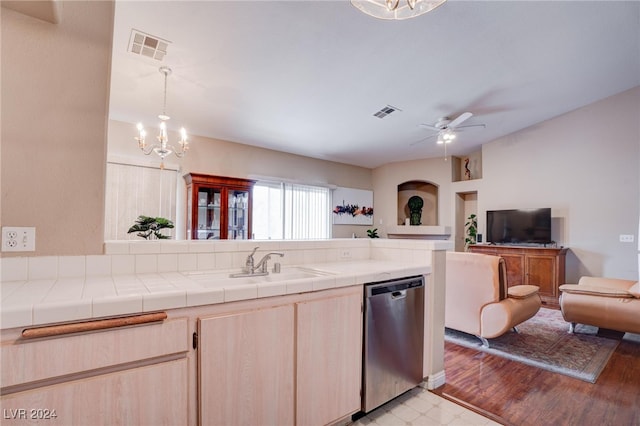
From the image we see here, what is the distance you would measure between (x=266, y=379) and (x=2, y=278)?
126 centimetres

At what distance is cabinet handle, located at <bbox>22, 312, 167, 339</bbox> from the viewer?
0.91 m

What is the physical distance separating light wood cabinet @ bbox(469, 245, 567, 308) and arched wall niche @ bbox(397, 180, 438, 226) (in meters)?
2.15

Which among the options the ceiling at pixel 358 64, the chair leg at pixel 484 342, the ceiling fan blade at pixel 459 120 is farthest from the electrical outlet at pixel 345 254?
the ceiling fan blade at pixel 459 120

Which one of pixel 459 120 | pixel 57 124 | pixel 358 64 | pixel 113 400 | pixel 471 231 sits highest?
pixel 358 64

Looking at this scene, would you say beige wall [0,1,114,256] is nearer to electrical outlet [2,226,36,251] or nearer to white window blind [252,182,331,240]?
electrical outlet [2,226,36,251]

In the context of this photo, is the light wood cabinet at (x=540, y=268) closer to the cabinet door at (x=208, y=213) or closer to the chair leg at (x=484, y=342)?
the chair leg at (x=484, y=342)

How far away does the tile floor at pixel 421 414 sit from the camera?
5.96 feet

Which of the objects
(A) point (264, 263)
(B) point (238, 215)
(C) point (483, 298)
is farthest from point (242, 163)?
(C) point (483, 298)

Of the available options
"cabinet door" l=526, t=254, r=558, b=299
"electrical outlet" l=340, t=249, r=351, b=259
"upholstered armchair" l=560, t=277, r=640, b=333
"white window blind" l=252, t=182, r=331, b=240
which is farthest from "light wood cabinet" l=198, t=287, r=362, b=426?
"cabinet door" l=526, t=254, r=558, b=299

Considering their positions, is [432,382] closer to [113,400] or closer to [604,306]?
[113,400]

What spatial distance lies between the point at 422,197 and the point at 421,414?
620 centimetres

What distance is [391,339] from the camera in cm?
190

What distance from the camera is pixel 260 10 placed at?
96.3 inches

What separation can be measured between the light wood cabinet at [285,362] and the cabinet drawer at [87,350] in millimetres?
122
